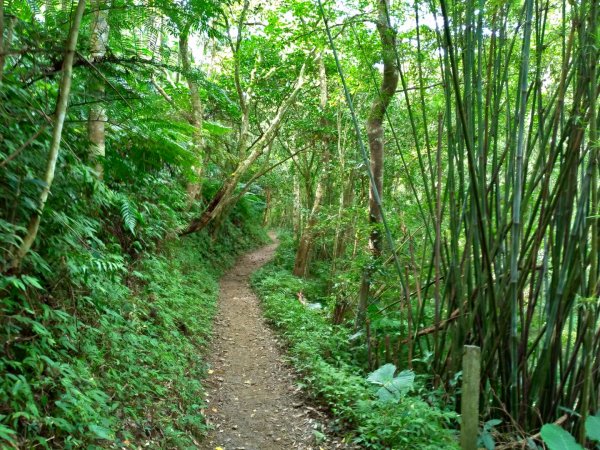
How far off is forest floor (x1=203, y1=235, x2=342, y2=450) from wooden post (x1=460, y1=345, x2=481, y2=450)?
131 cm

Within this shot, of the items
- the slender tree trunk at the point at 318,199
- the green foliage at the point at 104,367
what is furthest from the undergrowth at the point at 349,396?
the slender tree trunk at the point at 318,199

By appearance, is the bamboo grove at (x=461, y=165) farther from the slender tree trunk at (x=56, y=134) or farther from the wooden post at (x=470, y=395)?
the wooden post at (x=470, y=395)

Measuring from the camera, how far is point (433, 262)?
3.98 meters

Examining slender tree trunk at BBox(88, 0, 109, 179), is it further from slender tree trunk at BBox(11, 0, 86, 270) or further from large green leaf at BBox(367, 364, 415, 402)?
large green leaf at BBox(367, 364, 415, 402)

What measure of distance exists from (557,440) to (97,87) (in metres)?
3.44

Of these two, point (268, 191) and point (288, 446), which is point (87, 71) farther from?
point (268, 191)

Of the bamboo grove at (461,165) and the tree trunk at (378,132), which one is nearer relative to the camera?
the bamboo grove at (461,165)

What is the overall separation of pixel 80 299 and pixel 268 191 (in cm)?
1845

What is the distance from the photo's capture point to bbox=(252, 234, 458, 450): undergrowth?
121 inches

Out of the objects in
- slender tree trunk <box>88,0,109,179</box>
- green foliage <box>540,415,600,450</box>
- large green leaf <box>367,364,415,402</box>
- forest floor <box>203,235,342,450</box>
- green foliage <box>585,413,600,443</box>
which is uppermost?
slender tree trunk <box>88,0,109,179</box>

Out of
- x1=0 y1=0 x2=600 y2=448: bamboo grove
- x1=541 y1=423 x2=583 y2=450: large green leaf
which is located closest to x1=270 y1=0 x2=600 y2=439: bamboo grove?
x1=0 y1=0 x2=600 y2=448: bamboo grove

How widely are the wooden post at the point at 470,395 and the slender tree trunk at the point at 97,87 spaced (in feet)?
8.39

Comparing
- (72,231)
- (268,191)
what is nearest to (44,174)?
(72,231)

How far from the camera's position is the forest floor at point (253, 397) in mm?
3619
